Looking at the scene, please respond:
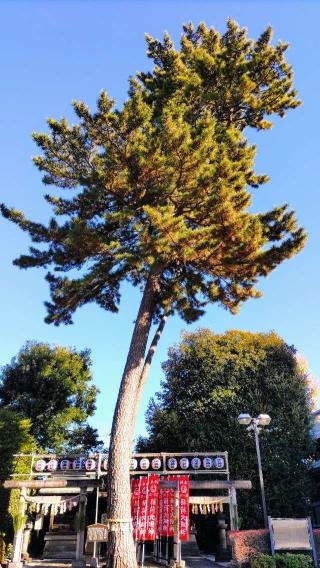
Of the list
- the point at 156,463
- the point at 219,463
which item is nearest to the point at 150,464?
the point at 156,463

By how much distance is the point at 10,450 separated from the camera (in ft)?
53.5

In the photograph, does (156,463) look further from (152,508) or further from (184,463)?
(152,508)

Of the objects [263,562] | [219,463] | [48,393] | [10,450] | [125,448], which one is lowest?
[263,562]

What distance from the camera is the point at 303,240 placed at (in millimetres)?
10727

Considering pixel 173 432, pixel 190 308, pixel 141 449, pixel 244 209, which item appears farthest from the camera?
pixel 141 449

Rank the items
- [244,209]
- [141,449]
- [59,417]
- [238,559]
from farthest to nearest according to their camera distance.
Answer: [59,417], [141,449], [244,209], [238,559]

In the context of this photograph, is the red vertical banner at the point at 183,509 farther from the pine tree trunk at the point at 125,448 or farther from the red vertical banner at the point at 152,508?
the pine tree trunk at the point at 125,448

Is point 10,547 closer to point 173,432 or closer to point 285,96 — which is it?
point 173,432

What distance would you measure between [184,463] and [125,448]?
636cm

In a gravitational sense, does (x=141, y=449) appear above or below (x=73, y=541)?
above

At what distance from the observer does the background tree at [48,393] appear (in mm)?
20266

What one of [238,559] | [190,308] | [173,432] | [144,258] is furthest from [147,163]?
[173,432]

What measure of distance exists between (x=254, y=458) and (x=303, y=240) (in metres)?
9.05

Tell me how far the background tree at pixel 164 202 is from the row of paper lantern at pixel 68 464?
621 cm
